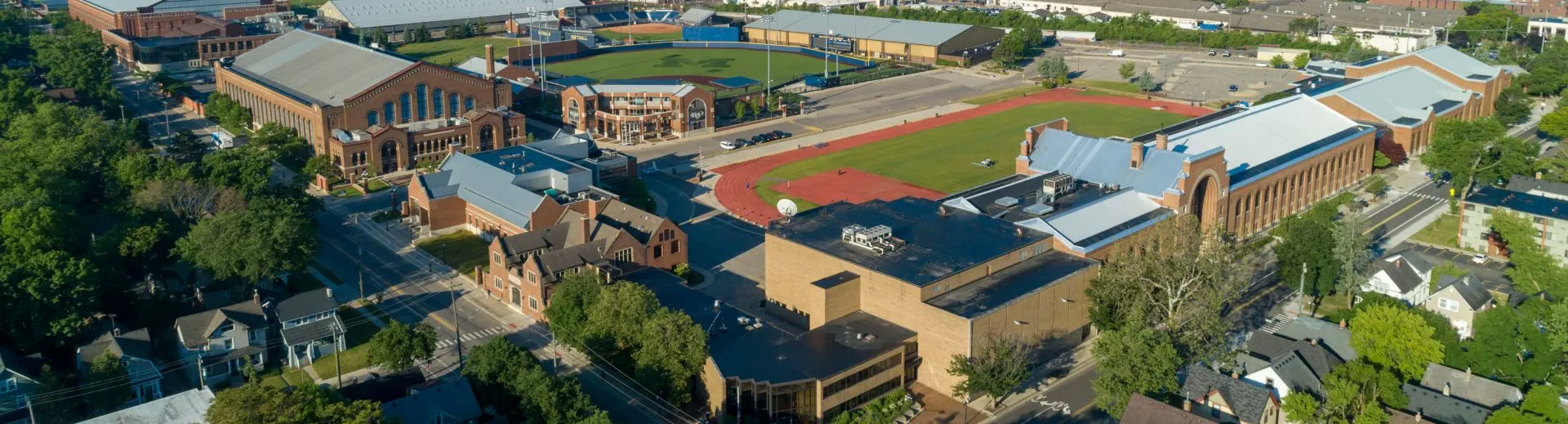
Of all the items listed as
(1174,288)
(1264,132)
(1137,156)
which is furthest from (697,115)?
(1174,288)

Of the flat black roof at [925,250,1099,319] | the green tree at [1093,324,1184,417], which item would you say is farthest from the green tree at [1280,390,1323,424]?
the flat black roof at [925,250,1099,319]

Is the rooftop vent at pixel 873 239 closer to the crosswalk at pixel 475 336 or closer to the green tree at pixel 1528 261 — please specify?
the crosswalk at pixel 475 336

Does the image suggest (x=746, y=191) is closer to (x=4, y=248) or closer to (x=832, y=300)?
(x=832, y=300)

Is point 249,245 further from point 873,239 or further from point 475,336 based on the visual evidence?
point 873,239

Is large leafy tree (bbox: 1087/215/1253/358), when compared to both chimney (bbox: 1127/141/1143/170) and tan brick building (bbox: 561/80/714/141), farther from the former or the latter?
tan brick building (bbox: 561/80/714/141)

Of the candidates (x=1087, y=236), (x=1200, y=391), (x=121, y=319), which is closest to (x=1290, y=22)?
(x=1087, y=236)

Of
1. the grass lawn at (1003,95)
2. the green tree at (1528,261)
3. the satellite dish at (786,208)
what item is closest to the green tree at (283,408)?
the satellite dish at (786,208)
